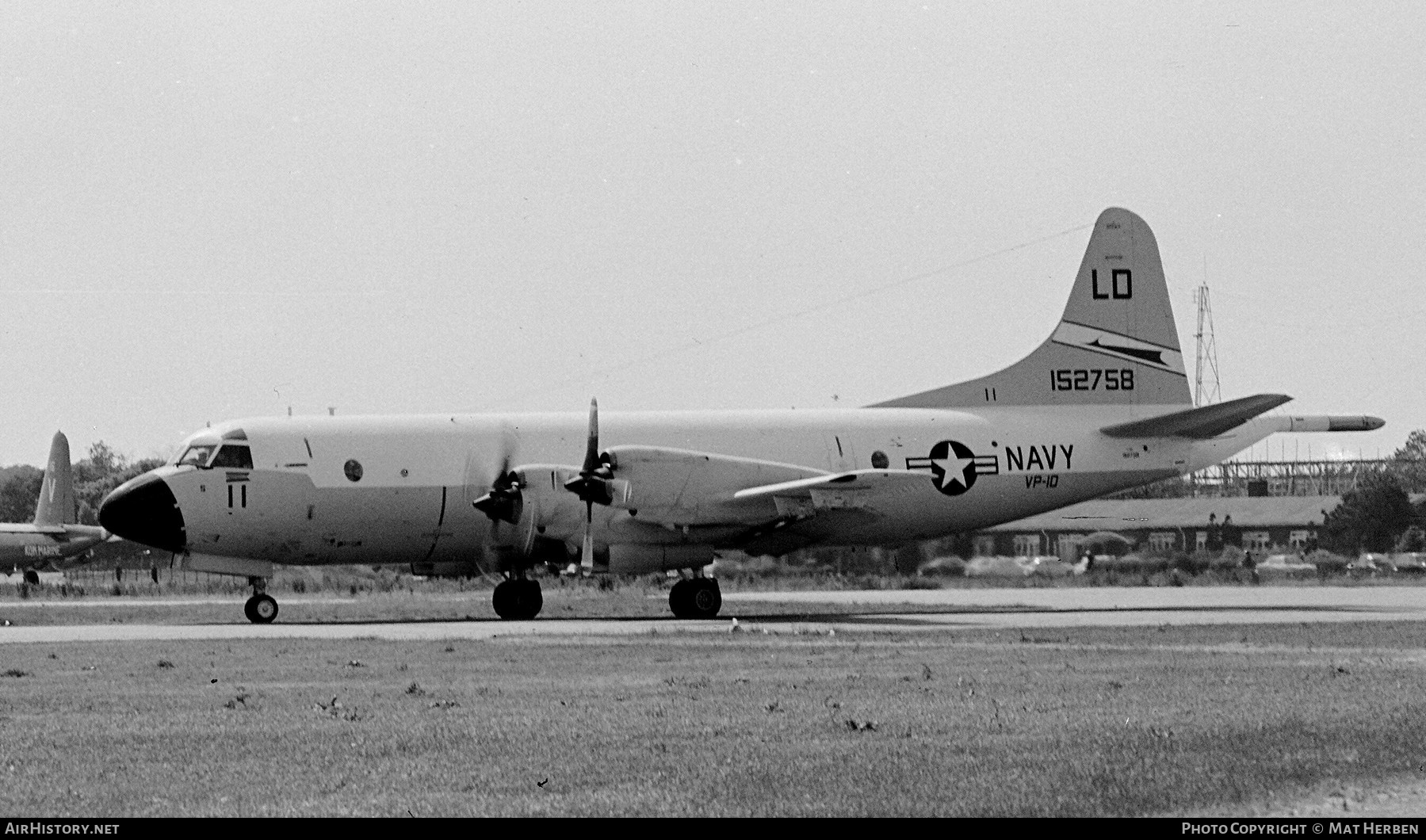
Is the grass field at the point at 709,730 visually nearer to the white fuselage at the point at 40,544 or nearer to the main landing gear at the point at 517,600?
the main landing gear at the point at 517,600

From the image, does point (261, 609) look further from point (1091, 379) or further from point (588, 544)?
point (1091, 379)

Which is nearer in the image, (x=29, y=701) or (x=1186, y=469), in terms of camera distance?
(x=29, y=701)

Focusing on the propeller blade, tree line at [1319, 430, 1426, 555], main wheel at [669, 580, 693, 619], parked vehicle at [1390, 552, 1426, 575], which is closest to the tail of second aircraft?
main wheel at [669, 580, 693, 619]

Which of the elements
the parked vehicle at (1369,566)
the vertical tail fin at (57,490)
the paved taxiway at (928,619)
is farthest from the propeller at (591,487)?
the vertical tail fin at (57,490)

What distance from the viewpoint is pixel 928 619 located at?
1403 inches

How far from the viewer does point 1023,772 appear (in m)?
13.6

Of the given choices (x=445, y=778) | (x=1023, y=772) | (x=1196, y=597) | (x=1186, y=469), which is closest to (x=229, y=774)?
(x=445, y=778)

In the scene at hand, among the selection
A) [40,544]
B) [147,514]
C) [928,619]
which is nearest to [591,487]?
[928,619]

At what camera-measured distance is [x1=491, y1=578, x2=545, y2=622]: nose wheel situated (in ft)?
125

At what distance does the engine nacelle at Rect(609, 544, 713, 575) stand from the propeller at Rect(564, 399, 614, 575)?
21.1 inches

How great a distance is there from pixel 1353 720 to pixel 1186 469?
85.1ft

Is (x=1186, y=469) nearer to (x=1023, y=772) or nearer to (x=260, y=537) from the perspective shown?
(x=260, y=537)

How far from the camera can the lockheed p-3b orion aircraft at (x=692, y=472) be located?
36.6 m

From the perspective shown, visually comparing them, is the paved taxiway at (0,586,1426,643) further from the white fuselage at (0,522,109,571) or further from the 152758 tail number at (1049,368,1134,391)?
the white fuselage at (0,522,109,571)
